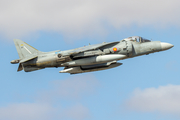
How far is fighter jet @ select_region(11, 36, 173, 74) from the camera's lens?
88.9ft

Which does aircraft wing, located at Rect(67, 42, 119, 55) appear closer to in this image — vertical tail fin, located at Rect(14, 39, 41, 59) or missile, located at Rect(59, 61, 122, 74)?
missile, located at Rect(59, 61, 122, 74)

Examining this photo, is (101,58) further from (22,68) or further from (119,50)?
(22,68)

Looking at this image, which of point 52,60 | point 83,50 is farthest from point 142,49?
point 52,60

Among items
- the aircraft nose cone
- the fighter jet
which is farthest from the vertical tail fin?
the aircraft nose cone

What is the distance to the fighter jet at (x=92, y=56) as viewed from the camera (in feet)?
88.9

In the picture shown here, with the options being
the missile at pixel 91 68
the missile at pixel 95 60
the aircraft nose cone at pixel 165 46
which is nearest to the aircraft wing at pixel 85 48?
the missile at pixel 95 60

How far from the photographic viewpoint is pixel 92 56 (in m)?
27.2

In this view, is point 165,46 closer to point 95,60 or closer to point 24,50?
point 95,60

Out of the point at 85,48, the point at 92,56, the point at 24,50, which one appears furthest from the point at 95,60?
the point at 24,50

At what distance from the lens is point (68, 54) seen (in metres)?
27.3

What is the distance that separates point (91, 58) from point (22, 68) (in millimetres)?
6906

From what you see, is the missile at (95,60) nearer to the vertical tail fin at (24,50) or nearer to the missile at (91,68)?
the missile at (91,68)

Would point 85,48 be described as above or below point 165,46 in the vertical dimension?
above

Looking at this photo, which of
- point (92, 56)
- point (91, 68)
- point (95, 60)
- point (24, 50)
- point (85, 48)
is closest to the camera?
point (95, 60)
